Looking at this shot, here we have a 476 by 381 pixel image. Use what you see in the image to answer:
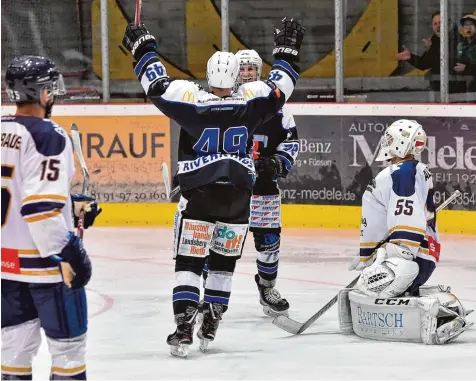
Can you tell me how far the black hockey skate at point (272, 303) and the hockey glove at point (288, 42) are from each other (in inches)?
51.5

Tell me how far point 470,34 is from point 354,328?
427cm

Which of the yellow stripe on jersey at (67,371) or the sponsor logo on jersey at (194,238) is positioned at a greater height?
the sponsor logo on jersey at (194,238)

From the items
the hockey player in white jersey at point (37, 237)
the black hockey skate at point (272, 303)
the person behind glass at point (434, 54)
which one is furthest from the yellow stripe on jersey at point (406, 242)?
the person behind glass at point (434, 54)

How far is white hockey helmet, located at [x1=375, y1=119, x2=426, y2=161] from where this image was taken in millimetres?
5203

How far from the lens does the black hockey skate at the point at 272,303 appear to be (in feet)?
19.6

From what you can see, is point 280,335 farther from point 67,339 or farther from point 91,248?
point 91,248

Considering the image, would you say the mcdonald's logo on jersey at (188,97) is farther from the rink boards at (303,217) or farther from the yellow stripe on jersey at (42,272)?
the rink boards at (303,217)

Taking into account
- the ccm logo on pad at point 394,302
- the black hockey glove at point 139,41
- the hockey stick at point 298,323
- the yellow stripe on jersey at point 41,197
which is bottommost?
the hockey stick at point 298,323

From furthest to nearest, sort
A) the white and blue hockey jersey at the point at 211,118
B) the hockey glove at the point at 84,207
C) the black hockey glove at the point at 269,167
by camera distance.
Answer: the black hockey glove at the point at 269,167 < the white and blue hockey jersey at the point at 211,118 < the hockey glove at the point at 84,207

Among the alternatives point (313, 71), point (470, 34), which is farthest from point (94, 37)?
point (470, 34)

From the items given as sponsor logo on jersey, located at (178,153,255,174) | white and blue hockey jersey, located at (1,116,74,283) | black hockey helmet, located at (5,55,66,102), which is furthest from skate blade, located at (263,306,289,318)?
black hockey helmet, located at (5,55,66,102)

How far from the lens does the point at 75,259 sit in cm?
336

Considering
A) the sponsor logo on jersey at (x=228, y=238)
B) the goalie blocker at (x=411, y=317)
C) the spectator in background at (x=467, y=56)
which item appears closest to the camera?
the sponsor logo on jersey at (x=228, y=238)

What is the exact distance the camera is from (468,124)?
861 centimetres
